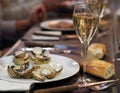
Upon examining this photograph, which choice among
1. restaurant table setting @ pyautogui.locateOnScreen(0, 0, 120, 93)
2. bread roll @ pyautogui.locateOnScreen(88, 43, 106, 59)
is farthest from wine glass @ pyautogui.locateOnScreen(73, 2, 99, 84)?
bread roll @ pyautogui.locateOnScreen(88, 43, 106, 59)

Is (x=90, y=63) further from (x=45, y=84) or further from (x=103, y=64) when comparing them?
(x=45, y=84)

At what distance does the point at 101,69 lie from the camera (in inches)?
32.0

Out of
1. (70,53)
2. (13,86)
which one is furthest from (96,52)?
(13,86)

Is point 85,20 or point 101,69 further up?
point 85,20

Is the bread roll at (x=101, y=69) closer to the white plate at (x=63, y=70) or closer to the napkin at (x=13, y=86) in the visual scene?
the white plate at (x=63, y=70)

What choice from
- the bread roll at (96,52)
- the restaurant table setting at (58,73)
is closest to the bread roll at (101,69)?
the restaurant table setting at (58,73)

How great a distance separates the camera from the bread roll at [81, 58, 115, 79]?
0.80 m

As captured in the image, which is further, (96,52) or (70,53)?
(70,53)

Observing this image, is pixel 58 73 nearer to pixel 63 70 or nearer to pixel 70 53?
pixel 63 70

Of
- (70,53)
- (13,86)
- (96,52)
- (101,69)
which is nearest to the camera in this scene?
(13,86)

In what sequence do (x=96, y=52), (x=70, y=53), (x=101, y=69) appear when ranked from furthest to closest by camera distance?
(x=70, y=53) < (x=96, y=52) < (x=101, y=69)

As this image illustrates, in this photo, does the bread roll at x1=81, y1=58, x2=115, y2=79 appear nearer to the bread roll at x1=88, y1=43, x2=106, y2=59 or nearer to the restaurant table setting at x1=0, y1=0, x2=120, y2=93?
the restaurant table setting at x1=0, y1=0, x2=120, y2=93

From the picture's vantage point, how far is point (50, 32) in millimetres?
1385

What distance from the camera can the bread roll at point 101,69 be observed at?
31.6 inches
